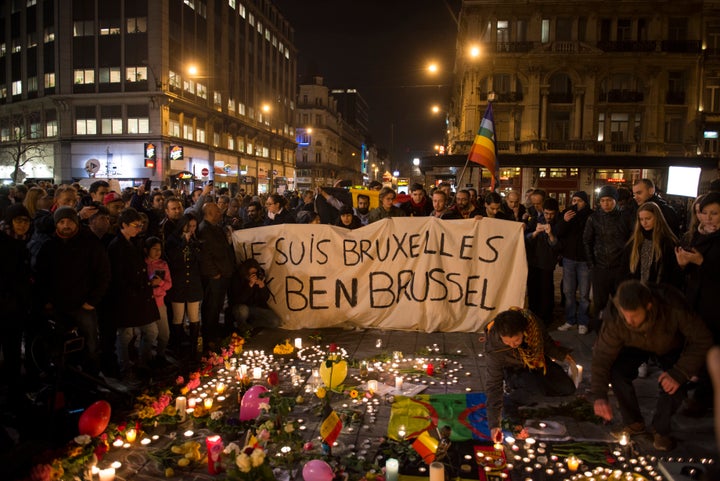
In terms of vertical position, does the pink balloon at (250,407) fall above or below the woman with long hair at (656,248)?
below

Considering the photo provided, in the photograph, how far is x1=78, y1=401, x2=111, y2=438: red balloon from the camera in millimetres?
4445

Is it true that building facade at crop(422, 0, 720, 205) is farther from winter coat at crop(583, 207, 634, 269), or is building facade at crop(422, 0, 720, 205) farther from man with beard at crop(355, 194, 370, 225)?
winter coat at crop(583, 207, 634, 269)

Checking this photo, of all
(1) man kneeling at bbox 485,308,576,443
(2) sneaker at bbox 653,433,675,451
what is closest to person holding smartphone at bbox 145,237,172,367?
(1) man kneeling at bbox 485,308,576,443

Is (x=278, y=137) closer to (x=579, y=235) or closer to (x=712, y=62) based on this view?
(x=712, y=62)

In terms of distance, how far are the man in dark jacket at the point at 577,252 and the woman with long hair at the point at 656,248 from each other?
2.03 m

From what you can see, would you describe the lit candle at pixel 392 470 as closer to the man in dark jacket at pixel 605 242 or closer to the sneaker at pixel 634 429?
the sneaker at pixel 634 429

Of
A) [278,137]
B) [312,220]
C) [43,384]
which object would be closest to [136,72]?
[278,137]

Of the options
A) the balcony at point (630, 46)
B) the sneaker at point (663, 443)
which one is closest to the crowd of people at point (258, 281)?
the sneaker at point (663, 443)

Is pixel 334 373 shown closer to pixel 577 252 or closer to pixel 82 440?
pixel 82 440

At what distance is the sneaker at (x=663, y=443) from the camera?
435 centimetres

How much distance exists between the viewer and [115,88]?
135 ft

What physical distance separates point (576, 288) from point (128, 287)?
20.0 feet

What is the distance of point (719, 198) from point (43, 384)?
6.65 metres

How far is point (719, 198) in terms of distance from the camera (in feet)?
16.1
